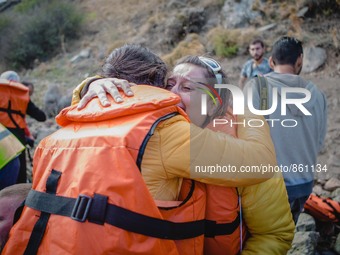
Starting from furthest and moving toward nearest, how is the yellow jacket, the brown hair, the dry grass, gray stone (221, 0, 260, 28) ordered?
gray stone (221, 0, 260, 28) < the dry grass < the brown hair < the yellow jacket

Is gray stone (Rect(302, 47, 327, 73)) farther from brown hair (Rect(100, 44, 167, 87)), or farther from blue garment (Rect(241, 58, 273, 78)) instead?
brown hair (Rect(100, 44, 167, 87))

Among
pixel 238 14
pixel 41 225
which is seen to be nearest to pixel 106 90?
pixel 41 225

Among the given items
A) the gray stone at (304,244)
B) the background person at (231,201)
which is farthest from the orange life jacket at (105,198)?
the gray stone at (304,244)

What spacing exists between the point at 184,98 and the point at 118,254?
35.4 inches

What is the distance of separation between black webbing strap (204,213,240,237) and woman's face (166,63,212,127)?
537 mm

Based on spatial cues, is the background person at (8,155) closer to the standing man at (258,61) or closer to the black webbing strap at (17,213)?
the black webbing strap at (17,213)

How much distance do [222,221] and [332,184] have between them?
3481 mm

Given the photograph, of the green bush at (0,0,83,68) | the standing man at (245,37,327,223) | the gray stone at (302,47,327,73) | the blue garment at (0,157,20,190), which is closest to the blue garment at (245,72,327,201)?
the standing man at (245,37,327,223)

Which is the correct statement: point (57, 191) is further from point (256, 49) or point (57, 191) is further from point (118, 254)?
point (256, 49)

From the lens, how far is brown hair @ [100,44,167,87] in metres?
1.84

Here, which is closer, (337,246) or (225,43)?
(337,246)

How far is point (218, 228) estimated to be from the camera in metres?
1.66

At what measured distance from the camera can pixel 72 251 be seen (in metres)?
1.30

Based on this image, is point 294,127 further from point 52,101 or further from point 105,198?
point 52,101
